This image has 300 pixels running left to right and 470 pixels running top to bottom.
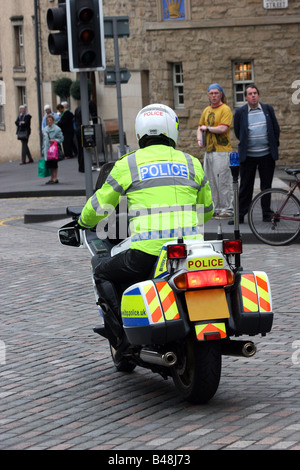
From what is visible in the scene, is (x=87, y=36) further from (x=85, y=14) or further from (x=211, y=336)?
(x=211, y=336)

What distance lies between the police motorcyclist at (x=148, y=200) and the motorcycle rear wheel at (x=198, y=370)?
0.52 meters

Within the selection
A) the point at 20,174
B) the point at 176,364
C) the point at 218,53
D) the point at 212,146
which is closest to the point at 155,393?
the point at 176,364

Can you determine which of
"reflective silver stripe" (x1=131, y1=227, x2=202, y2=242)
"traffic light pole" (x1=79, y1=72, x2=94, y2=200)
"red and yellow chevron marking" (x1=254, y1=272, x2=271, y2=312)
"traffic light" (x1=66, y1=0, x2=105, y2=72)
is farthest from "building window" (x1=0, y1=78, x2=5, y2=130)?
"red and yellow chevron marking" (x1=254, y1=272, x2=271, y2=312)

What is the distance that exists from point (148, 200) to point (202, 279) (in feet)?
2.51

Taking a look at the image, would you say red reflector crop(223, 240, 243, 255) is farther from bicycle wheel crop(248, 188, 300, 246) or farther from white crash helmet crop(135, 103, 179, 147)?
bicycle wheel crop(248, 188, 300, 246)

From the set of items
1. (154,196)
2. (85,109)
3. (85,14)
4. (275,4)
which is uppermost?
(275,4)

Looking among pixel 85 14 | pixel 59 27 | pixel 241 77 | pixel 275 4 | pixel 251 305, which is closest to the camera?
pixel 251 305

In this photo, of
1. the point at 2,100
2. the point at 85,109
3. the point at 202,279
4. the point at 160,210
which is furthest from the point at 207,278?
the point at 2,100

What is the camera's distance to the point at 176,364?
20.8ft

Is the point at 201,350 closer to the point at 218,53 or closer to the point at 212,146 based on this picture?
the point at 212,146

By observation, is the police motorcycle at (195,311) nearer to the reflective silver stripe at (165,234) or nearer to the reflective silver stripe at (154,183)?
the reflective silver stripe at (165,234)

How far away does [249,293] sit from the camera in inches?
245

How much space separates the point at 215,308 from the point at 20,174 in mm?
25593

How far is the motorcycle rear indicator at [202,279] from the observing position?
598 cm
